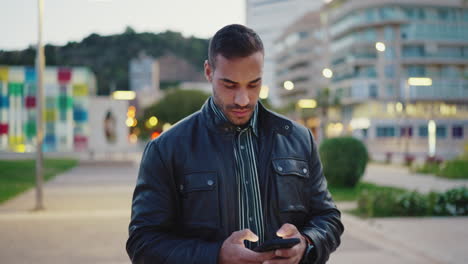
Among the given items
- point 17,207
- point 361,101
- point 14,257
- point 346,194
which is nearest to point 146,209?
point 14,257

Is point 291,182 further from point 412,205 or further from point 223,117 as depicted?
point 412,205

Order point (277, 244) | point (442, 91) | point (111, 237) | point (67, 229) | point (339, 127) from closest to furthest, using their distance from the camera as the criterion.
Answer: point (277, 244)
point (111, 237)
point (67, 229)
point (442, 91)
point (339, 127)

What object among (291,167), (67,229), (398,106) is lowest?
(67,229)

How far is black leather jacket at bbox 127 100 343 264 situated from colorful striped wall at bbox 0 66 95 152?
2549 inches

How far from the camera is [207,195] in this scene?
2.44 meters

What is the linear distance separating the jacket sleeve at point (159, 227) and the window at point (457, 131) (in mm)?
75356

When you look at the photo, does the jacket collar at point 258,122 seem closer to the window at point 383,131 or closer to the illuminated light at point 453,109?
the window at point 383,131

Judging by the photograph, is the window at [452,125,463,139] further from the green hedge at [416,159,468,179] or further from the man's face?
the man's face

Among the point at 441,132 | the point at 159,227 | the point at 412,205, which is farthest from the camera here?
the point at 441,132

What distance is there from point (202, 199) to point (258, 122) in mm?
482

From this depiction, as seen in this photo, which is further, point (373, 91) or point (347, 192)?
point (373, 91)

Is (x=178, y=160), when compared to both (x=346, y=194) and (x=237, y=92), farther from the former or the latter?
(x=346, y=194)

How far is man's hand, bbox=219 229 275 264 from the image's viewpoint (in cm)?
224

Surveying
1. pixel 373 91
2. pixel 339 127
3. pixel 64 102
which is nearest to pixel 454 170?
pixel 373 91
